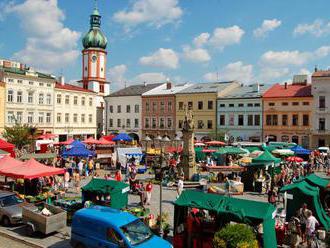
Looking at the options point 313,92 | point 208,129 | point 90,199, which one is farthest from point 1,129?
point 313,92

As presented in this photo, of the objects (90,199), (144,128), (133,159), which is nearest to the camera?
(90,199)

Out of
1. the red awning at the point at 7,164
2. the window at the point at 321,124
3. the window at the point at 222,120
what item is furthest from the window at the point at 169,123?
the red awning at the point at 7,164

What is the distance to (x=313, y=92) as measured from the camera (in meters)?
47.7

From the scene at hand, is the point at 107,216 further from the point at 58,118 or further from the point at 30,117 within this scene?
the point at 58,118

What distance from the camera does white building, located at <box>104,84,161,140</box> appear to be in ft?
208

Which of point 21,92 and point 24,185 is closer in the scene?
point 24,185

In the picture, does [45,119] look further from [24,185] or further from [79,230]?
[79,230]

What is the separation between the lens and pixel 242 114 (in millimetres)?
53156

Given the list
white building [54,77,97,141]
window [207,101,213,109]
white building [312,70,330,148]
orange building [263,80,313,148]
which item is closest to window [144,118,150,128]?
white building [54,77,97,141]

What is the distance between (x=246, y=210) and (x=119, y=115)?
2167 inches

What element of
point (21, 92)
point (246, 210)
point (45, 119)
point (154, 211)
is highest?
point (21, 92)

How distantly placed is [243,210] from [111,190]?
657 centimetres

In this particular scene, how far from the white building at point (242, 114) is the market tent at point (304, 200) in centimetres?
3749

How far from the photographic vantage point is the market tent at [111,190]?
52.3ft
